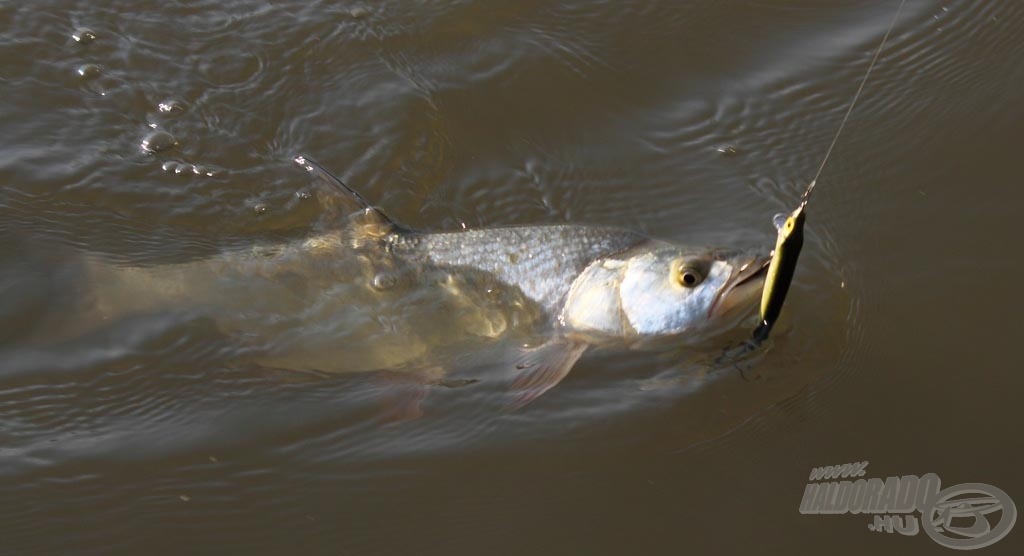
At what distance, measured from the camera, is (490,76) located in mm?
5449

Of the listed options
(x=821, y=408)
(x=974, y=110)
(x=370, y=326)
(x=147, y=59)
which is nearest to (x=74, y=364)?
(x=370, y=326)

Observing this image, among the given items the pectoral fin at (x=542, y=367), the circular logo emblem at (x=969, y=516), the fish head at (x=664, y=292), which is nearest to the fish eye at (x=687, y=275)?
the fish head at (x=664, y=292)

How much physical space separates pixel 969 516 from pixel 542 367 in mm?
1438

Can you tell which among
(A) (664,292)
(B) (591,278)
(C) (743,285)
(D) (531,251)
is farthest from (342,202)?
(C) (743,285)

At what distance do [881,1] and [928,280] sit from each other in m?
2.17

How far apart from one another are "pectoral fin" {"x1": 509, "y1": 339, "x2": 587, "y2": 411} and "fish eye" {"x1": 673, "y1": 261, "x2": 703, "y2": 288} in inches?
16.7

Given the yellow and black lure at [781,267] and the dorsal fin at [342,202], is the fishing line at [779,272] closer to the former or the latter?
the yellow and black lure at [781,267]

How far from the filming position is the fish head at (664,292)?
12.5 feet

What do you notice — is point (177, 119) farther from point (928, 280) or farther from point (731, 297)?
point (928, 280)

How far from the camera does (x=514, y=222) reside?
4.76 m

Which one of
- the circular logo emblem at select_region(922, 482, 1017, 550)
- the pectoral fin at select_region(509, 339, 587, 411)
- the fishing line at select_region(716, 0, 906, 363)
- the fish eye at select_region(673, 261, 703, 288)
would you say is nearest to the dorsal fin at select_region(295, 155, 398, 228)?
the pectoral fin at select_region(509, 339, 587, 411)

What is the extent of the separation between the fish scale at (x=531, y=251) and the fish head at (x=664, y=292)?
5cm

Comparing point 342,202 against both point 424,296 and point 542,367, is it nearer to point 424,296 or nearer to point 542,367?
point 424,296

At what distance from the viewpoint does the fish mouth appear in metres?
3.79
